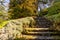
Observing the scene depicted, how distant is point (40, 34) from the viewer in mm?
5750

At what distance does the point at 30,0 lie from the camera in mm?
10359

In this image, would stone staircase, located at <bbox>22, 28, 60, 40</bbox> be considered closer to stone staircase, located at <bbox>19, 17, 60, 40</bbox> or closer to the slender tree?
stone staircase, located at <bbox>19, 17, 60, 40</bbox>

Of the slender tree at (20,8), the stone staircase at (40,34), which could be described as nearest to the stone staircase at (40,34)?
the stone staircase at (40,34)

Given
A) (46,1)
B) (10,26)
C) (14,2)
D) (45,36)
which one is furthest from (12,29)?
(46,1)

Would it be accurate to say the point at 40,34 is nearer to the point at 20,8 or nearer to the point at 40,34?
the point at 40,34

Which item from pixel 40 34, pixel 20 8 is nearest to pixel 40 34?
pixel 40 34

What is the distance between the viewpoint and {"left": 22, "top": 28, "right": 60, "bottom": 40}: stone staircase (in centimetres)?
526

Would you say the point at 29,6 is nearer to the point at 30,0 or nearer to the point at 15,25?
the point at 30,0

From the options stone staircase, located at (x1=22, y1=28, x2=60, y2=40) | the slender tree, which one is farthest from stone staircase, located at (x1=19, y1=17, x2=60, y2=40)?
the slender tree

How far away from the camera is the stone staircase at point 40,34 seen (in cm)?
526

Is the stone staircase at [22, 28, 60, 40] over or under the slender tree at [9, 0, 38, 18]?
under

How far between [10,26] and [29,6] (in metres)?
5.07

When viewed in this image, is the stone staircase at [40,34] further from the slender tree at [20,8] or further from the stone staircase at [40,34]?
the slender tree at [20,8]

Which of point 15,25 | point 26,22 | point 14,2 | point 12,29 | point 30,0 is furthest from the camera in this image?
point 30,0
